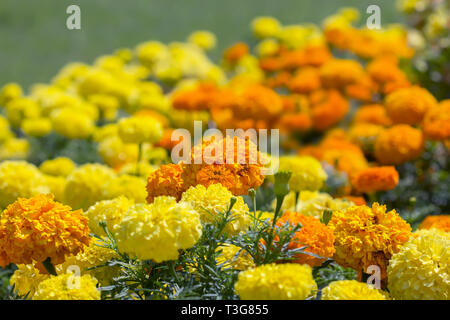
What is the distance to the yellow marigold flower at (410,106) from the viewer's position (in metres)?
2.73

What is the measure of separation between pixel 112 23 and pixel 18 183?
4.89 meters

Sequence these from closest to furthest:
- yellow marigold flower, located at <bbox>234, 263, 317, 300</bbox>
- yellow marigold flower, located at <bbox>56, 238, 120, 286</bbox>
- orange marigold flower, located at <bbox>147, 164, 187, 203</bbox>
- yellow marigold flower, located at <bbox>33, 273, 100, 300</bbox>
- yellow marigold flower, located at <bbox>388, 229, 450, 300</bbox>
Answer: yellow marigold flower, located at <bbox>234, 263, 317, 300</bbox> → yellow marigold flower, located at <bbox>33, 273, 100, 300</bbox> → yellow marigold flower, located at <bbox>388, 229, 450, 300</bbox> → yellow marigold flower, located at <bbox>56, 238, 120, 286</bbox> → orange marigold flower, located at <bbox>147, 164, 187, 203</bbox>

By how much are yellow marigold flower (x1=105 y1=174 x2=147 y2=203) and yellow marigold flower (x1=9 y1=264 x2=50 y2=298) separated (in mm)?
485

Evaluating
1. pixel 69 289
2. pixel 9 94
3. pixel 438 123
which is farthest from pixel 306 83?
pixel 69 289

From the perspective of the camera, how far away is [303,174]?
78.8 inches

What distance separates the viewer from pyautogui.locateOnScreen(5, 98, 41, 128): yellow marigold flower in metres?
3.32

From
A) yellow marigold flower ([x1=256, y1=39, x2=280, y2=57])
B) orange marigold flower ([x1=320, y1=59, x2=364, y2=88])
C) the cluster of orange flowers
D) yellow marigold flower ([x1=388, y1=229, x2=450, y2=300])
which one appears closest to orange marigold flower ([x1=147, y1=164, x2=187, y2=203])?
the cluster of orange flowers

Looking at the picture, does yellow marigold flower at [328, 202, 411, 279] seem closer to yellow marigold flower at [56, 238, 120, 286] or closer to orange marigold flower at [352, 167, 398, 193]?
yellow marigold flower at [56, 238, 120, 286]

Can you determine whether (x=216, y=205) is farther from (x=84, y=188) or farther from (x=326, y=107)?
(x=326, y=107)

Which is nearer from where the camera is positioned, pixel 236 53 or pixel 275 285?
pixel 275 285

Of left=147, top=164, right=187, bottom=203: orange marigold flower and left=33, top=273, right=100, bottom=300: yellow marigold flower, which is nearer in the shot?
left=33, top=273, right=100, bottom=300: yellow marigold flower

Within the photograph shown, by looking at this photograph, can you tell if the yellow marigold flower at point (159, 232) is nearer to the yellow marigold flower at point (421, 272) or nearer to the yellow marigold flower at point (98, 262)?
the yellow marigold flower at point (98, 262)

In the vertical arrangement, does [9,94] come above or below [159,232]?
above
